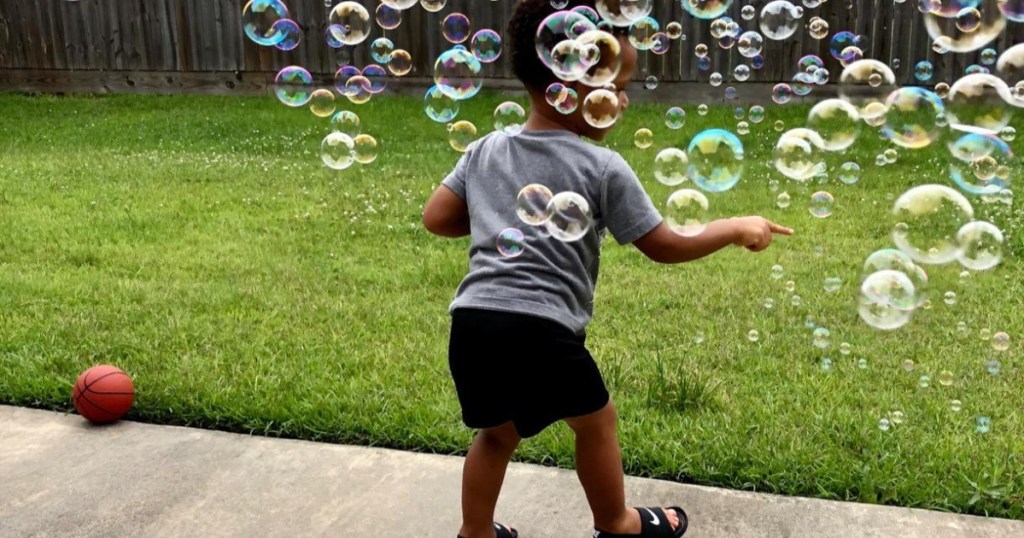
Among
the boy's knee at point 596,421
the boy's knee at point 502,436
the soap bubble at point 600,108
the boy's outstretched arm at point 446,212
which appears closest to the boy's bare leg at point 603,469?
the boy's knee at point 596,421

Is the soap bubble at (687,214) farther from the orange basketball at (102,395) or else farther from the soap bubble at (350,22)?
the orange basketball at (102,395)

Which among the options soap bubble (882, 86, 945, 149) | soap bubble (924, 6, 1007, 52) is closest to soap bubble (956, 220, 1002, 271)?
soap bubble (882, 86, 945, 149)

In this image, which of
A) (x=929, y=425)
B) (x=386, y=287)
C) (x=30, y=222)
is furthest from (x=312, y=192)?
(x=929, y=425)

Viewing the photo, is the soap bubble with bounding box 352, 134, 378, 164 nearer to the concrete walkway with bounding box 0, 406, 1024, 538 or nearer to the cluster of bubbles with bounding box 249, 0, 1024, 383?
the cluster of bubbles with bounding box 249, 0, 1024, 383

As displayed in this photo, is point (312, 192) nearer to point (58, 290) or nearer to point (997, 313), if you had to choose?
point (58, 290)

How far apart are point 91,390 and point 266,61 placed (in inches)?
355

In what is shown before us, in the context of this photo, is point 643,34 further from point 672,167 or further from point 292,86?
point 292,86

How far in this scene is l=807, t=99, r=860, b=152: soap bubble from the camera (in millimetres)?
2836

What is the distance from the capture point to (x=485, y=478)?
2254 millimetres

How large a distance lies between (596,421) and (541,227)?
0.48 meters

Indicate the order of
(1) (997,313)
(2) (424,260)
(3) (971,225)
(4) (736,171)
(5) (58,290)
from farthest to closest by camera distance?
(2) (424,260) → (5) (58,290) → (1) (997,313) → (3) (971,225) → (4) (736,171)

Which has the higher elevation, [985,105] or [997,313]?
[985,105]

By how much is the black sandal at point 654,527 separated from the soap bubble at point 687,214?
2.35 feet

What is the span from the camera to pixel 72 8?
11695 millimetres
